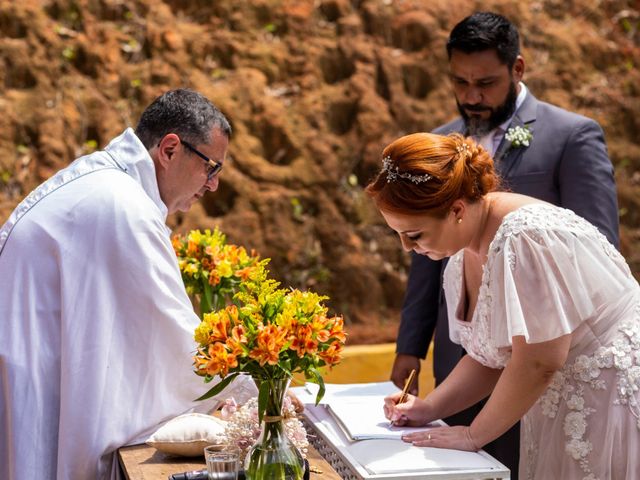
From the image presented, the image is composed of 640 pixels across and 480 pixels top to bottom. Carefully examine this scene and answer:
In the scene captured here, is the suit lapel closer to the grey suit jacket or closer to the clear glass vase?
the grey suit jacket

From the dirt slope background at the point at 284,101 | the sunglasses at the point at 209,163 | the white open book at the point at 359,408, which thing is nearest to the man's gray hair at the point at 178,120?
the sunglasses at the point at 209,163

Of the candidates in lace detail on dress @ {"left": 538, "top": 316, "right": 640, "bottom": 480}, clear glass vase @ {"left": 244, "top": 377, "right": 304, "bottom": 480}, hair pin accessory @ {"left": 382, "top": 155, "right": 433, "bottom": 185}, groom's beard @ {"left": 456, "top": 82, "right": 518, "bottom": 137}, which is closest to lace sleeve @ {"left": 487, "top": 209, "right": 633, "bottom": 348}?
lace detail on dress @ {"left": 538, "top": 316, "right": 640, "bottom": 480}

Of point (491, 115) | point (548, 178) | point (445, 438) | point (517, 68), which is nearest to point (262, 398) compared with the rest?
point (445, 438)

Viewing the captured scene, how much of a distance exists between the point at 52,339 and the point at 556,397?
1532 millimetres

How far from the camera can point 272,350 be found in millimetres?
2107

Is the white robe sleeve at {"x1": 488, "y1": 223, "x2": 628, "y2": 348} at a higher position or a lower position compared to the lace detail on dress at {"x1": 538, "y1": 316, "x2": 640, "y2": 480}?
higher

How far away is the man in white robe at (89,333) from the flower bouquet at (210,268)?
564 millimetres

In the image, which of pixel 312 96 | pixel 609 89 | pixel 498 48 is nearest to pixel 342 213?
pixel 312 96

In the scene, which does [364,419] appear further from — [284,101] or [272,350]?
[284,101]

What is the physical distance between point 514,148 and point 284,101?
3.84m

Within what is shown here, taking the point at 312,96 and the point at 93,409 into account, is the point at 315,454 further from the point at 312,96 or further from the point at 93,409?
the point at 312,96

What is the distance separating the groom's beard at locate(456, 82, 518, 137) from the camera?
3906mm

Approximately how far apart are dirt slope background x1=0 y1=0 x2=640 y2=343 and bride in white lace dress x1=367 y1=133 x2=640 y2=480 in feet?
13.7

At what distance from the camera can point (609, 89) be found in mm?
8414
